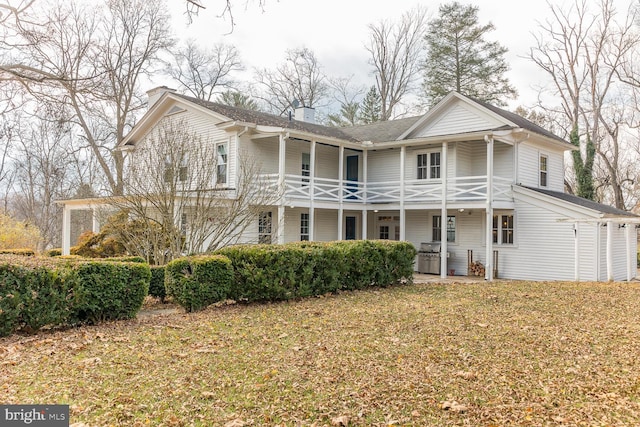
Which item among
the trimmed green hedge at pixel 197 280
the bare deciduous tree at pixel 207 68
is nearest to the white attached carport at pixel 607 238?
the trimmed green hedge at pixel 197 280

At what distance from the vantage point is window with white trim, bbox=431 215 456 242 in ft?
62.1

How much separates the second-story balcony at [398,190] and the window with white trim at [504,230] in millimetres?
835

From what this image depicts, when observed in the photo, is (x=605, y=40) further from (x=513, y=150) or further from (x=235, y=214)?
(x=235, y=214)

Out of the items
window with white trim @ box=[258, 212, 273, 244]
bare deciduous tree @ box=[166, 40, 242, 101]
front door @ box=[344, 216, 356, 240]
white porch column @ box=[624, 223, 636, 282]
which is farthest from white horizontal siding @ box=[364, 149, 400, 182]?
bare deciduous tree @ box=[166, 40, 242, 101]

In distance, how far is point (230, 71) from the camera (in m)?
34.4

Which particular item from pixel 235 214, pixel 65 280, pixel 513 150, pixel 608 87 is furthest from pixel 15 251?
pixel 608 87

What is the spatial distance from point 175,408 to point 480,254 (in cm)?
1551

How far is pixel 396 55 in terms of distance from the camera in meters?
34.8

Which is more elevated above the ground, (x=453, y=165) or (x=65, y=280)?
(x=453, y=165)

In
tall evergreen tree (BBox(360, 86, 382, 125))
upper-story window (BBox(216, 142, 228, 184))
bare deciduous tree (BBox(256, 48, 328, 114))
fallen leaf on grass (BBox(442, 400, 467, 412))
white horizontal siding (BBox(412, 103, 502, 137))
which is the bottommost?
fallen leaf on grass (BBox(442, 400, 467, 412))

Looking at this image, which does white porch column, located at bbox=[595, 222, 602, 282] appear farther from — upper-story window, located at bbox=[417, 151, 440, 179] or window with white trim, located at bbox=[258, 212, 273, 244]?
window with white trim, located at bbox=[258, 212, 273, 244]

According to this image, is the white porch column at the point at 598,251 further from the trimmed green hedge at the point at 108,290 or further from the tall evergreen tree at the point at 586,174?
the trimmed green hedge at the point at 108,290
